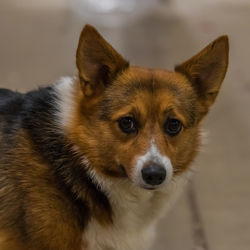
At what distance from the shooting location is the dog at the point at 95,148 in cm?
174

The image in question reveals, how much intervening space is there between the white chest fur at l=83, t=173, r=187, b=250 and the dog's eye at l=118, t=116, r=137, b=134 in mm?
A: 218

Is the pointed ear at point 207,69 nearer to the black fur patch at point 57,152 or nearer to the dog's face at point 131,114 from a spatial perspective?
the dog's face at point 131,114

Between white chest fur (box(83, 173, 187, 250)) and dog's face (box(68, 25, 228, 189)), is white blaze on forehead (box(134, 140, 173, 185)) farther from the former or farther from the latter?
white chest fur (box(83, 173, 187, 250))

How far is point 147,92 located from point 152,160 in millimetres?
267

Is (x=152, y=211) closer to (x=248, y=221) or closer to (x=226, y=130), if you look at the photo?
(x=248, y=221)

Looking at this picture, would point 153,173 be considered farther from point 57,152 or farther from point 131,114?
point 57,152

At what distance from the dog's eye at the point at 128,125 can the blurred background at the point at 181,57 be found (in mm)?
554

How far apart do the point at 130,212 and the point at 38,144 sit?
0.43 metres

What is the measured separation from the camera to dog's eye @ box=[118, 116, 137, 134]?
175 cm

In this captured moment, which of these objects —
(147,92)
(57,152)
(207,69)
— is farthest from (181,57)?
(57,152)

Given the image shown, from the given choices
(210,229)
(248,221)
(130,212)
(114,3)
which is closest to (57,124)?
(130,212)

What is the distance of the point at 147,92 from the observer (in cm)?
179

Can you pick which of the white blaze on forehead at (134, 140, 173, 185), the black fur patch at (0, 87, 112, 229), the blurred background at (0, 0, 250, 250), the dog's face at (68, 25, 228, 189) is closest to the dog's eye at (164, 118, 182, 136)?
the dog's face at (68, 25, 228, 189)

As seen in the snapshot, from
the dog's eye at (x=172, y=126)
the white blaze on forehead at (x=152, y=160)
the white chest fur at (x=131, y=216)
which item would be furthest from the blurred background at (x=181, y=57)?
the white blaze on forehead at (x=152, y=160)
